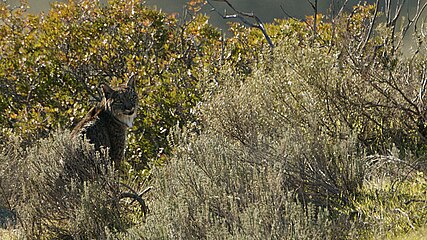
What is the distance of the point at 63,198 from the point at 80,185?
232 millimetres

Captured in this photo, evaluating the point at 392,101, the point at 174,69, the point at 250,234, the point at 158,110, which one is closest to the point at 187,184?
the point at 250,234

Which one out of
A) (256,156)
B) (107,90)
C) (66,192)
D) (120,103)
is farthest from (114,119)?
(256,156)

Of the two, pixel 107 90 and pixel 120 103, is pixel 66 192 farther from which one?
pixel 107 90

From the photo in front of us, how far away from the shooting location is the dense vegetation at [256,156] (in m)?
5.26

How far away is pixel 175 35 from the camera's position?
1380 centimetres

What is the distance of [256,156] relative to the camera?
6.57 meters

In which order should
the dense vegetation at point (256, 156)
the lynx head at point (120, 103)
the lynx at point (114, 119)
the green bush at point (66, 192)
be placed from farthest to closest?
the lynx head at point (120, 103) < the lynx at point (114, 119) < the green bush at point (66, 192) < the dense vegetation at point (256, 156)

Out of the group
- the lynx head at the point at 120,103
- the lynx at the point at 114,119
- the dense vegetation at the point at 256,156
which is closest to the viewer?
the dense vegetation at the point at 256,156

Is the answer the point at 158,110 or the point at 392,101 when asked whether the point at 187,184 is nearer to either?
the point at 392,101

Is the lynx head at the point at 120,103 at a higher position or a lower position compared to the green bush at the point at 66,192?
higher

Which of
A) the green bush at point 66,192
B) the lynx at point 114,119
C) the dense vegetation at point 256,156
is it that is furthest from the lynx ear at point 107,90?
the green bush at point 66,192

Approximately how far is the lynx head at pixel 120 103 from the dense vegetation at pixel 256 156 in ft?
2.42

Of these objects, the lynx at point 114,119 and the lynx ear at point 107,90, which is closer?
the lynx at point 114,119

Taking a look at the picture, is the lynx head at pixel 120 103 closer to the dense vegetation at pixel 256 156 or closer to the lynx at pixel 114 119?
the lynx at pixel 114 119
